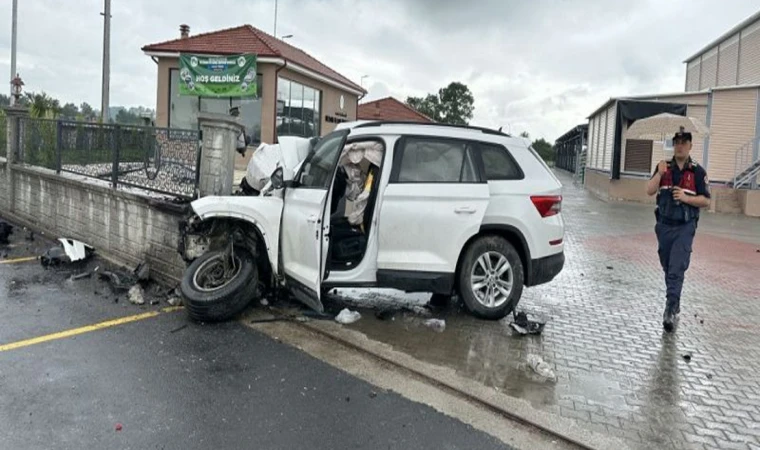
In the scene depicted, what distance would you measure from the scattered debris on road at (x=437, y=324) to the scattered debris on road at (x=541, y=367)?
1.01 metres

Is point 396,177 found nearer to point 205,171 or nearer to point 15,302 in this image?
point 205,171

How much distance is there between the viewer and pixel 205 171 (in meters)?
6.52

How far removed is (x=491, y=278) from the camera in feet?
18.7

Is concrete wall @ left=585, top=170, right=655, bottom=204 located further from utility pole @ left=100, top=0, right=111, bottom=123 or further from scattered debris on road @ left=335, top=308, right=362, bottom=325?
scattered debris on road @ left=335, top=308, right=362, bottom=325

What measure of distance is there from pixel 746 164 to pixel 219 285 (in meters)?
20.7

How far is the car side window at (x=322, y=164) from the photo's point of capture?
543cm

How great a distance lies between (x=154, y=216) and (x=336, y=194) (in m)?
2.52

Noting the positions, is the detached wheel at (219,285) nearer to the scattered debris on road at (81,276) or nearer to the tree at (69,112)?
the scattered debris on road at (81,276)

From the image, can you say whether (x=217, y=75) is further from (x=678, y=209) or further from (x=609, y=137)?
(x=678, y=209)

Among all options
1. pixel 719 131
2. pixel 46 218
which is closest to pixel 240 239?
pixel 46 218

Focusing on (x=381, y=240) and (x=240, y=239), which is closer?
(x=381, y=240)

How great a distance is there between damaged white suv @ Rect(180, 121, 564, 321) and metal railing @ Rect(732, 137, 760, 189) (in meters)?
17.5

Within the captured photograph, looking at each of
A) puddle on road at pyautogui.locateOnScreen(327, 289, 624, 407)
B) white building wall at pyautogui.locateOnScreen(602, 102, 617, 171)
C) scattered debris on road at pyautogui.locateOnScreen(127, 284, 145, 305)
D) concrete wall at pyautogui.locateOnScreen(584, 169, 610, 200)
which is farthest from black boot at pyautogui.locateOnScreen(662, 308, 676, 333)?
white building wall at pyautogui.locateOnScreen(602, 102, 617, 171)

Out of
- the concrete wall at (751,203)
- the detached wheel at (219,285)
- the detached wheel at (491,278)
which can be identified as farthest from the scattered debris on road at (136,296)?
the concrete wall at (751,203)
